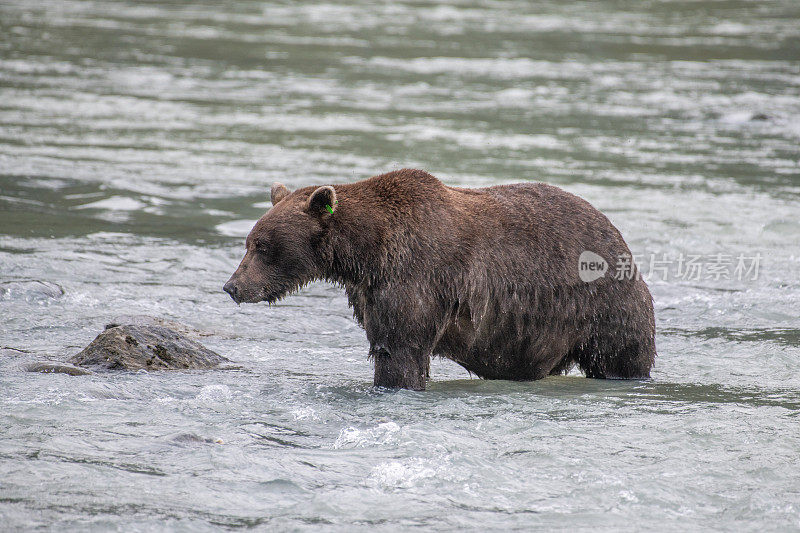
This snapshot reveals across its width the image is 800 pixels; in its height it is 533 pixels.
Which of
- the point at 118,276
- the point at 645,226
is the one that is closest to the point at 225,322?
the point at 118,276

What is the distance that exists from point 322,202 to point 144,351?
1948 millimetres

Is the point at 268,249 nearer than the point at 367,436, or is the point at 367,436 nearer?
the point at 367,436

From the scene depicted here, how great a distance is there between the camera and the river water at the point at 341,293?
19.2ft

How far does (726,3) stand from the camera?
115ft

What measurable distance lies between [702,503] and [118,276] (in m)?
6.88

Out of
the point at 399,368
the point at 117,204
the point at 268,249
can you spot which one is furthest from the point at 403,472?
the point at 117,204

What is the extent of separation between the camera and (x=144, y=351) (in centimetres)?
812

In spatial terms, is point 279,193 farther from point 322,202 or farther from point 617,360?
point 617,360

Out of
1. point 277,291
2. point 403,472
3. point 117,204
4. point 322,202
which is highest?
point 322,202

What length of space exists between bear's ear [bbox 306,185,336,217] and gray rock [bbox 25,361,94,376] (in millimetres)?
1969

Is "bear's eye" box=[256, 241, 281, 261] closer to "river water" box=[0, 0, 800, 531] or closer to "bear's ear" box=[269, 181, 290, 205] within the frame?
"bear's ear" box=[269, 181, 290, 205]

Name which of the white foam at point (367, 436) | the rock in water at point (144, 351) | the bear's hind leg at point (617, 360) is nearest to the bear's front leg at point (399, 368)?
the white foam at point (367, 436)

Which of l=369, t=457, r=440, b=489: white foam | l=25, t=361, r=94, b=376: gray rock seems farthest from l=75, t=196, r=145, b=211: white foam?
l=369, t=457, r=440, b=489: white foam

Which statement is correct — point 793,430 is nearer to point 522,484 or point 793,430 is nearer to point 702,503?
point 702,503
